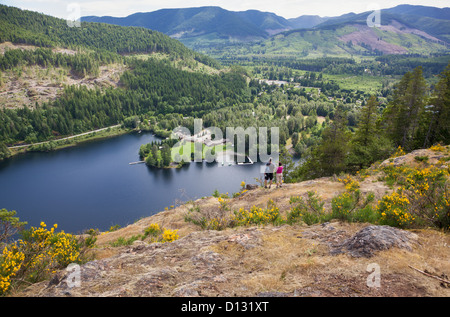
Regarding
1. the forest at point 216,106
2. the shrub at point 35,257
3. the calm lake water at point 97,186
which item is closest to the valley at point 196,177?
the shrub at point 35,257

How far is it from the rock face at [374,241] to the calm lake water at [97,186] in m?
42.1

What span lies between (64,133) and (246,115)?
78.1 m

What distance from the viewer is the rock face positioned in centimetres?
661

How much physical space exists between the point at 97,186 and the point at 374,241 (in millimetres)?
69625

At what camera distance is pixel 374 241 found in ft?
22.3

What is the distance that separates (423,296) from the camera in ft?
16.1

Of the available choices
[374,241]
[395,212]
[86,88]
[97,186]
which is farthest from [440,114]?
[86,88]

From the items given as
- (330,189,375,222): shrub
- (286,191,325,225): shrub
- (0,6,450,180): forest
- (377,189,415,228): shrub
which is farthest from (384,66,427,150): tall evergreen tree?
(377,189,415,228): shrub

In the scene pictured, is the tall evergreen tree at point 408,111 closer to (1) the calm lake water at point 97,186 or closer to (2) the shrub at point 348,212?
(2) the shrub at point 348,212

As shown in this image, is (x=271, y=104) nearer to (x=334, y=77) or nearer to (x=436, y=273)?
(x=334, y=77)

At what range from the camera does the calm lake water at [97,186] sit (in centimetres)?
5284

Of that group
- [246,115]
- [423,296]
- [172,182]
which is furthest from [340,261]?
[246,115]

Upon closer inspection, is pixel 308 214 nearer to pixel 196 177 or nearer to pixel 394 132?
pixel 394 132

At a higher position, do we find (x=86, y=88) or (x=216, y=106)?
(x=86, y=88)
